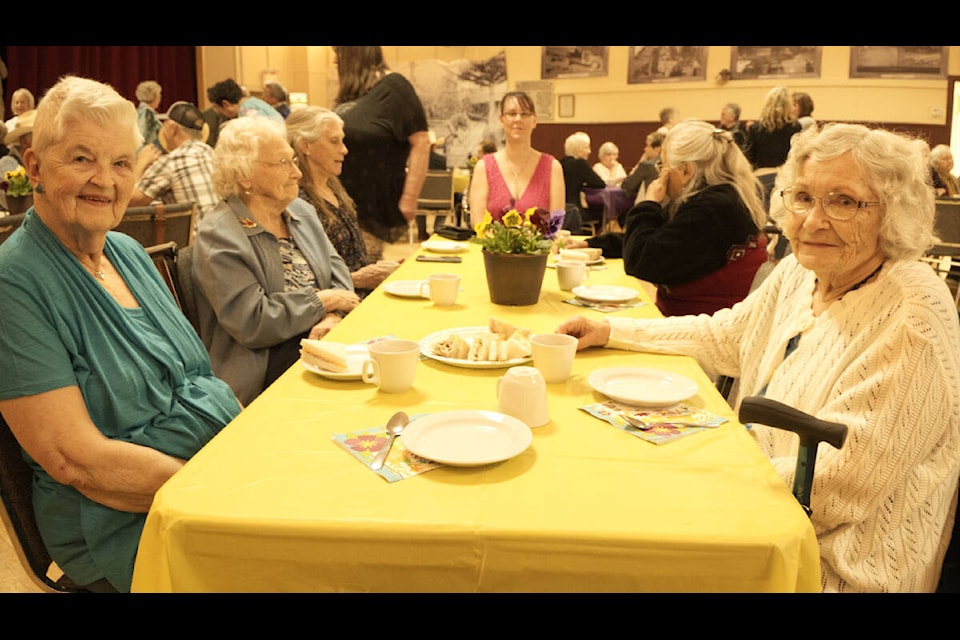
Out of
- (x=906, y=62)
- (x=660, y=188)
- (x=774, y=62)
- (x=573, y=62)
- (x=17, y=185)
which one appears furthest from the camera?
(x=573, y=62)

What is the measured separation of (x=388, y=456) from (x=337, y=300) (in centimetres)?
145

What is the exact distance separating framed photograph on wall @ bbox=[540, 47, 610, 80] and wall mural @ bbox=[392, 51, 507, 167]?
817 mm

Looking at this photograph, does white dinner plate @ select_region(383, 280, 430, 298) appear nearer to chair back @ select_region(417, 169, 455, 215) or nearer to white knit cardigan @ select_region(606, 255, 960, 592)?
white knit cardigan @ select_region(606, 255, 960, 592)

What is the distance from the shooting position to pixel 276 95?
660 centimetres

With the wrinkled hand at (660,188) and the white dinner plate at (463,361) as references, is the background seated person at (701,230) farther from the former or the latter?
the white dinner plate at (463,361)

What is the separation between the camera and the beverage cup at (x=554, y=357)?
1.62 meters

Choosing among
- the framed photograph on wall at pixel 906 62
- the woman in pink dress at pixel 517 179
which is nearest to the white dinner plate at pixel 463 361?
the woman in pink dress at pixel 517 179

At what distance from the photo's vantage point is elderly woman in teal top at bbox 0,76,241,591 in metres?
1.35

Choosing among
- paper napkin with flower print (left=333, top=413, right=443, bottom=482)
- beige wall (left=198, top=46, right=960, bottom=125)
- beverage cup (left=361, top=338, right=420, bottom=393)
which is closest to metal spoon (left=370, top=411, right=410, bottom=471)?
paper napkin with flower print (left=333, top=413, right=443, bottom=482)

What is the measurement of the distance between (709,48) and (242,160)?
10.3m

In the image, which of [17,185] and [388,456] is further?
[17,185]

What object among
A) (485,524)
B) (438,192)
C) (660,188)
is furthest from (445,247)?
(438,192)

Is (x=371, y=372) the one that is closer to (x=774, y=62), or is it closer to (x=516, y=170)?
(x=516, y=170)

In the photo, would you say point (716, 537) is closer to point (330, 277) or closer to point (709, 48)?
point (330, 277)
